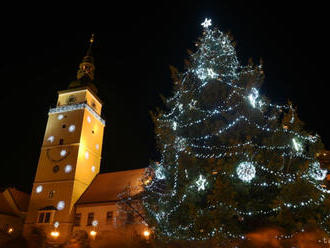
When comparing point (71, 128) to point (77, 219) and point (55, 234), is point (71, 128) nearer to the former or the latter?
point (77, 219)

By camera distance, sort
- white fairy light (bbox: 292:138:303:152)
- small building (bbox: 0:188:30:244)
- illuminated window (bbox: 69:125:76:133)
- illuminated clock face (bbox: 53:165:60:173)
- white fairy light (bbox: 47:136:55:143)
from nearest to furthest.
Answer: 1. white fairy light (bbox: 292:138:303:152)
2. illuminated clock face (bbox: 53:165:60:173)
3. illuminated window (bbox: 69:125:76:133)
4. small building (bbox: 0:188:30:244)
5. white fairy light (bbox: 47:136:55:143)

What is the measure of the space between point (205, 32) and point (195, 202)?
7.55 meters

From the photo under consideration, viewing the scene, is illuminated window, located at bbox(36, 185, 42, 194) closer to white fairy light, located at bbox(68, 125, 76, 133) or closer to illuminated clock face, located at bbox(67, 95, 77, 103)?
white fairy light, located at bbox(68, 125, 76, 133)

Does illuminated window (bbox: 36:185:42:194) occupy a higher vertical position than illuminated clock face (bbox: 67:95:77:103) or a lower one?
lower

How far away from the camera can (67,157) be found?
1203 inches

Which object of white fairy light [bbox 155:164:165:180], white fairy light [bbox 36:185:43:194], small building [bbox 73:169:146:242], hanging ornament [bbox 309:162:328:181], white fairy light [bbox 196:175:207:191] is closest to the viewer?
hanging ornament [bbox 309:162:328:181]

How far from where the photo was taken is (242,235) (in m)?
10.6

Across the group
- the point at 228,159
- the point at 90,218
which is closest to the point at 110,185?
the point at 90,218

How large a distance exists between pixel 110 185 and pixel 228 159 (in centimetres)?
2131

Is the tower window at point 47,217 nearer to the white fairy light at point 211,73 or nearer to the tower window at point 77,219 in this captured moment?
the tower window at point 77,219

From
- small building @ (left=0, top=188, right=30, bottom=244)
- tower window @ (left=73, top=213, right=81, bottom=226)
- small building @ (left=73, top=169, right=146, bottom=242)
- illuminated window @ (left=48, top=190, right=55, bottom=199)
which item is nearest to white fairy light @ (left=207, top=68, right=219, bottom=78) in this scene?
small building @ (left=73, top=169, right=146, bottom=242)

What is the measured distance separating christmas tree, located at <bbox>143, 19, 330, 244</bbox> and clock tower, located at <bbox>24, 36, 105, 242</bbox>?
16.9 metres

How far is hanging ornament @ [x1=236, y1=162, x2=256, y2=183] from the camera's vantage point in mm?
10594

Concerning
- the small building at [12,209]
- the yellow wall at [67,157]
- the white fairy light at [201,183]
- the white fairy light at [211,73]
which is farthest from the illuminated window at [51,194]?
the white fairy light at [211,73]
